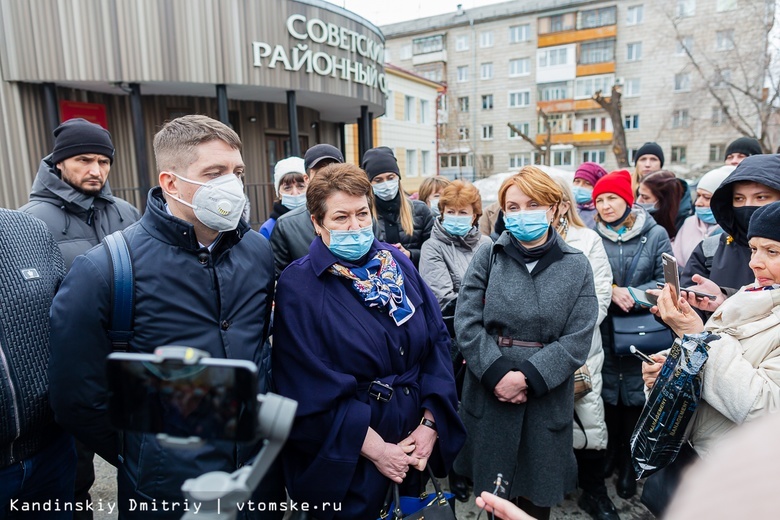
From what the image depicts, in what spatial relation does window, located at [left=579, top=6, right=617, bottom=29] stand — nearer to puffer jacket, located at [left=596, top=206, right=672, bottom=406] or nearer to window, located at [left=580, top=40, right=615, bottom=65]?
window, located at [left=580, top=40, right=615, bottom=65]

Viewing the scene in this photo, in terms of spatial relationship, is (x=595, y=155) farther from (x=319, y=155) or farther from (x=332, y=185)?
(x=332, y=185)

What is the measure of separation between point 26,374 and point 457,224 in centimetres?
292

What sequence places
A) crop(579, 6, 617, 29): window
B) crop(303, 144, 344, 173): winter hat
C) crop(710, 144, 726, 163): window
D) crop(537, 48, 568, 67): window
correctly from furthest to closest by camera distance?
crop(537, 48, 568, 67): window
crop(579, 6, 617, 29): window
crop(710, 144, 726, 163): window
crop(303, 144, 344, 173): winter hat

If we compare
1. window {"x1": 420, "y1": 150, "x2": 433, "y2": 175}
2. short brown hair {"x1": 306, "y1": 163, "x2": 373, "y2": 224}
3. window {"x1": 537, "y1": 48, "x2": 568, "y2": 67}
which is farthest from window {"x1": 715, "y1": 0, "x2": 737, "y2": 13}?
short brown hair {"x1": 306, "y1": 163, "x2": 373, "y2": 224}

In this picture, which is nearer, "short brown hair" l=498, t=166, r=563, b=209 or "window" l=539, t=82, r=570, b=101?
"short brown hair" l=498, t=166, r=563, b=209

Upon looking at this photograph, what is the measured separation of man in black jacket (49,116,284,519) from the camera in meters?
1.75

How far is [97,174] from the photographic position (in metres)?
3.25

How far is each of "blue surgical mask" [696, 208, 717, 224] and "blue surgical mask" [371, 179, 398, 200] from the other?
109 inches

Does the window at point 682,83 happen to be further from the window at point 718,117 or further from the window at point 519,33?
the window at point 519,33

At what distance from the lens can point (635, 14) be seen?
35875mm

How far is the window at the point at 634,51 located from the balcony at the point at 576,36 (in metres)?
1.63

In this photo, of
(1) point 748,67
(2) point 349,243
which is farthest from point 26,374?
(1) point 748,67

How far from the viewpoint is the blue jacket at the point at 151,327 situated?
1.74 m

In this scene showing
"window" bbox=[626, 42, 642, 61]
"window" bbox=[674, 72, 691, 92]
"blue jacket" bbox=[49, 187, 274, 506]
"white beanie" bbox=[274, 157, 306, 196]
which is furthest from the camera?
"window" bbox=[626, 42, 642, 61]
